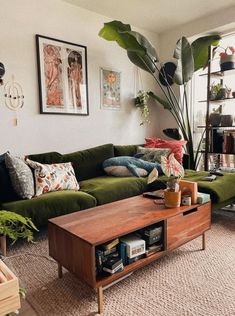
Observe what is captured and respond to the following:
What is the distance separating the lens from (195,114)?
3.85 m

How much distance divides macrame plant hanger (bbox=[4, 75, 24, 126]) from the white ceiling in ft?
3.96

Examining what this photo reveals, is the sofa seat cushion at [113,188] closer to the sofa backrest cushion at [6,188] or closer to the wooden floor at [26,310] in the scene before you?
the sofa backrest cushion at [6,188]

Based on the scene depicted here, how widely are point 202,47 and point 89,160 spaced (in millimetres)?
2003

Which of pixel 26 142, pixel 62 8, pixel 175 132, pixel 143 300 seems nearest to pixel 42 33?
pixel 62 8

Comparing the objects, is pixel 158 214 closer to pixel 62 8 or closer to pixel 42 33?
pixel 42 33

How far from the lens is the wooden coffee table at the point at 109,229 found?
1.31m

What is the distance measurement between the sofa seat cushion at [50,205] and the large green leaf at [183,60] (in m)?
1.93

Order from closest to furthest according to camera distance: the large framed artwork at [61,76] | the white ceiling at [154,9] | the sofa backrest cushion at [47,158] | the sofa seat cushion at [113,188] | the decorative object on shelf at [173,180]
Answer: the decorative object on shelf at [173,180] < the sofa seat cushion at [113,188] < the sofa backrest cushion at [47,158] < the large framed artwork at [61,76] < the white ceiling at [154,9]

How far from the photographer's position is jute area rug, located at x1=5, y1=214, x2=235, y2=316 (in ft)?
4.42

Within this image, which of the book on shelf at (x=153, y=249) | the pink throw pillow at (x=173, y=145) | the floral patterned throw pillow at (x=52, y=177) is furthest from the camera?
the pink throw pillow at (x=173, y=145)

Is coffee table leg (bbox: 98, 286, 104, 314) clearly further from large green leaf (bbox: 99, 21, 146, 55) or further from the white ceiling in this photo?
the white ceiling

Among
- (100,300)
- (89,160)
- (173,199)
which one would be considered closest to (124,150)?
(89,160)

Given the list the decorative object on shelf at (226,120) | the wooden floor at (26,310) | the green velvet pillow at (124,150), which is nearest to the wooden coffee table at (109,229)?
the wooden floor at (26,310)

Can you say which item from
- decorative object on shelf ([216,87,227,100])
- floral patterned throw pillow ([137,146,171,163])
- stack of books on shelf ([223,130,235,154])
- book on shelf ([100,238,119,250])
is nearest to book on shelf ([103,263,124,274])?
book on shelf ([100,238,119,250])
